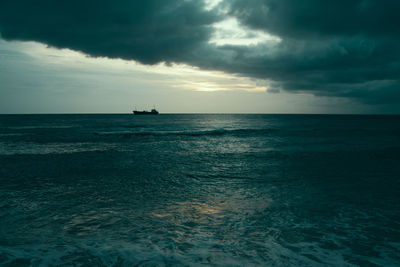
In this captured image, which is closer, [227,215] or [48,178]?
[227,215]

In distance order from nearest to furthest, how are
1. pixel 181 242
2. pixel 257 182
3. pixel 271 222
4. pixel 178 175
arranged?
pixel 181 242, pixel 271 222, pixel 257 182, pixel 178 175

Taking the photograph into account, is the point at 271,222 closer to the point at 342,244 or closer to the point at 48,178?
the point at 342,244

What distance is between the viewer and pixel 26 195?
9.13 metres

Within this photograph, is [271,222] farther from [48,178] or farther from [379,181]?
[48,178]

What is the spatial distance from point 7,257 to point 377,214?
10151 millimetres

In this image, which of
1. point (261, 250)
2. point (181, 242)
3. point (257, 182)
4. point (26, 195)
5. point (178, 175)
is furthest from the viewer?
point (178, 175)

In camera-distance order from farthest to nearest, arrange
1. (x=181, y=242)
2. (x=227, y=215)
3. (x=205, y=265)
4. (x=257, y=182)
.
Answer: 1. (x=257, y=182)
2. (x=227, y=215)
3. (x=181, y=242)
4. (x=205, y=265)

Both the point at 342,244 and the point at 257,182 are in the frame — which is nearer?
the point at 342,244

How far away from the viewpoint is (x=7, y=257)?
5.01 meters

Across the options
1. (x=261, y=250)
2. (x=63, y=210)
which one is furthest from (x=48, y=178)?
(x=261, y=250)

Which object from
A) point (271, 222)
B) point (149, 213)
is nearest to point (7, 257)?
point (149, 213)

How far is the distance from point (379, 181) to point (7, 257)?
14823mm

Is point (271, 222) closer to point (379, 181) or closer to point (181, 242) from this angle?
point (181, 242)

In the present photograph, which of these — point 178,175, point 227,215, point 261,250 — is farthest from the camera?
point 178,175
